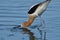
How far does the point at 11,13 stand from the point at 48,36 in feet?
8.43

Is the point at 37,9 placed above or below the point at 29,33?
above

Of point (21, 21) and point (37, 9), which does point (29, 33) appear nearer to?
point (37, 9)

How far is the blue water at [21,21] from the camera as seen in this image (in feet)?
26.6

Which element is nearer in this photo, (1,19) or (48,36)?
(48,36)

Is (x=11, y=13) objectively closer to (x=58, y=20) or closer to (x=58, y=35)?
(x=58, y=20)

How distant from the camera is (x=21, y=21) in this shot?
30.8ft

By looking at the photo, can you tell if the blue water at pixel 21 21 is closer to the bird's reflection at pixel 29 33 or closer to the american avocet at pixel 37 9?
the bird's reflection at pixel 29 33

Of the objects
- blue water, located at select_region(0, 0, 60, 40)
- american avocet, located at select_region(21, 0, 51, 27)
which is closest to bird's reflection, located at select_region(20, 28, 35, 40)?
blue water, located at select_region(0, 0, 60, 40)

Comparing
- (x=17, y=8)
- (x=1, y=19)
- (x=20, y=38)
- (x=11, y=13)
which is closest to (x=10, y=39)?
(x=20, y=38)

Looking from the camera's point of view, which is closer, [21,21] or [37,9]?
[37,9]

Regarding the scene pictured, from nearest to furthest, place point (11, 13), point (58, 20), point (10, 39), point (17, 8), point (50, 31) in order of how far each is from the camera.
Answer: point (10, 39) → point (50, 31) → point (58, 20) → point (11, 13) → point (17, 8)

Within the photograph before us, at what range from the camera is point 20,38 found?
26.1 ft

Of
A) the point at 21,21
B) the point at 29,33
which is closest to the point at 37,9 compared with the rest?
the point at 29,33

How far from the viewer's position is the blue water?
8.11 metres
